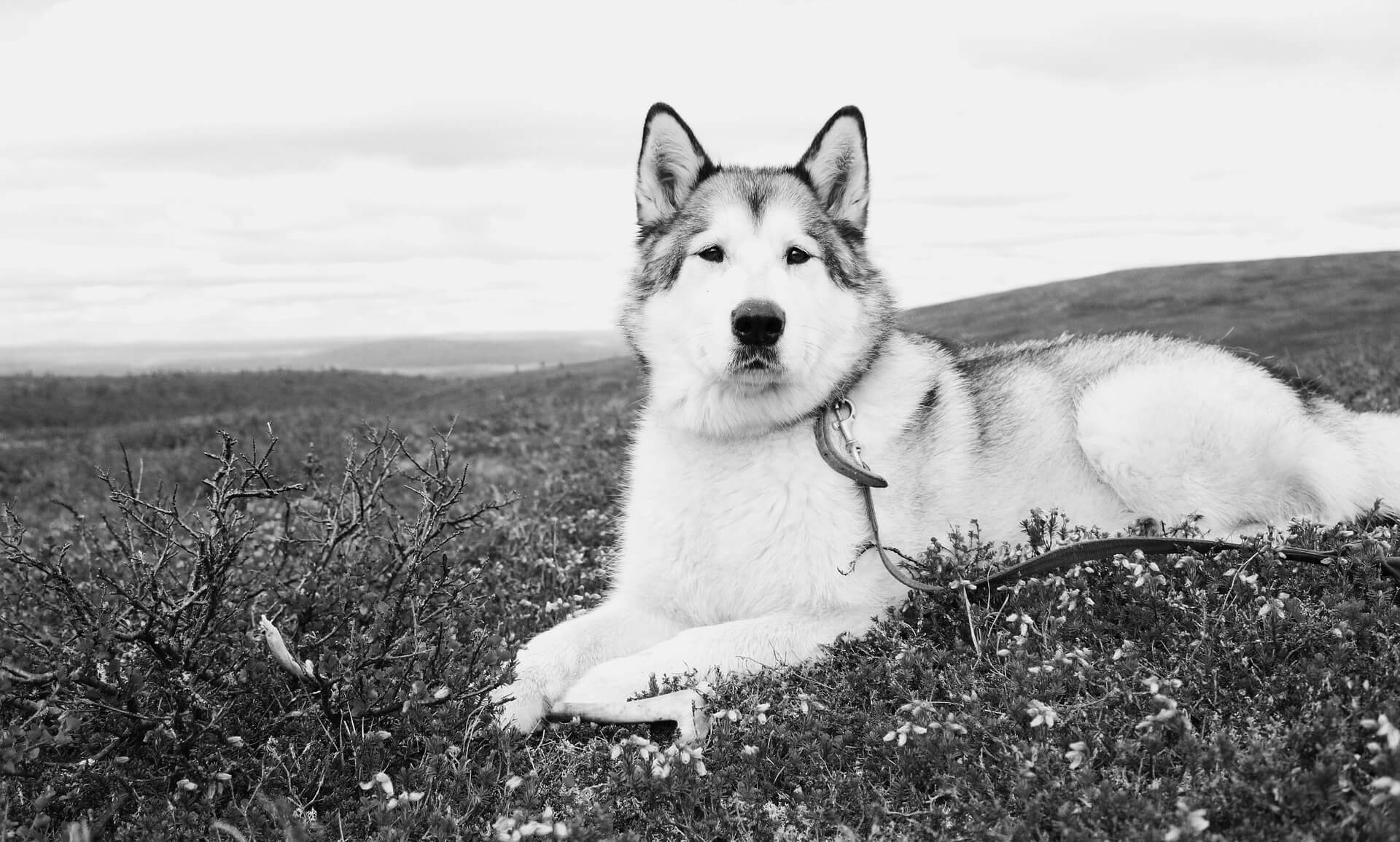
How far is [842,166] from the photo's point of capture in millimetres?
6117

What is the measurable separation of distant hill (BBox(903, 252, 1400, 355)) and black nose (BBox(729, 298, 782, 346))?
20.8 metres

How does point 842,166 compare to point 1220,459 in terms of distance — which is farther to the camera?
point 842,166

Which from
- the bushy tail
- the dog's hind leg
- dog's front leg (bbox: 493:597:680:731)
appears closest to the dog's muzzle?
dog's front leg (bbox: 493:597:680:731)

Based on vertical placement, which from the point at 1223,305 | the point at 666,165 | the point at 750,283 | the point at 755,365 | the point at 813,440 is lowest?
the point at 813,440

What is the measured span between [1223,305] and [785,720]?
126 feet

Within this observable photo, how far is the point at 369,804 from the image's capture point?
12.6ft

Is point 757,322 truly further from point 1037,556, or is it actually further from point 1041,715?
point 1041,715

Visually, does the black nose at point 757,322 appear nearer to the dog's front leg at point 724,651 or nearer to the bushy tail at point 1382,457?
the dog's front leg at point 724,651

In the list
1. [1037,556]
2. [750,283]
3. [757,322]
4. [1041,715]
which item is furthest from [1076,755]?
[750,283]

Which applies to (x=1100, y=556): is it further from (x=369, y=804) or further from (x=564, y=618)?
(x=369, y=804)

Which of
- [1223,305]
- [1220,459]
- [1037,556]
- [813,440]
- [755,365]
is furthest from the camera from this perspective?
[1223,305]

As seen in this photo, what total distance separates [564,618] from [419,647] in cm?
167

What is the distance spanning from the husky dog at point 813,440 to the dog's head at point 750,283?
2 cm

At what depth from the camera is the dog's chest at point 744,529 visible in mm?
5172
